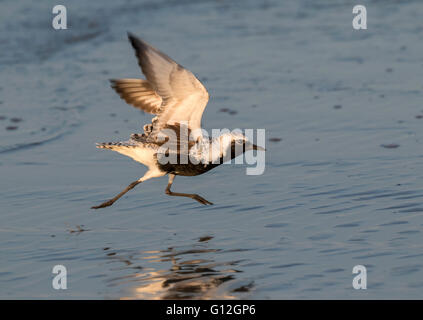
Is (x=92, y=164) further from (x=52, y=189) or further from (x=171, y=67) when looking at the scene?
(x=171, y=67)

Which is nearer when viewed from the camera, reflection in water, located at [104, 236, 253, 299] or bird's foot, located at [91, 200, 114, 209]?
reflection in water, located at [104, 236, 253, 299]

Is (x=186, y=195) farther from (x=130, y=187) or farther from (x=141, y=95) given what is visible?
(x=141, y=95)

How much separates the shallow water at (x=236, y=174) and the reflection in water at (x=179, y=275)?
0.05 ft

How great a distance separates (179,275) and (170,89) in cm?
182

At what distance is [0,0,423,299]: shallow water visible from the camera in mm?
6037

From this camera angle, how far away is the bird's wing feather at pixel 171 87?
22.7 ft

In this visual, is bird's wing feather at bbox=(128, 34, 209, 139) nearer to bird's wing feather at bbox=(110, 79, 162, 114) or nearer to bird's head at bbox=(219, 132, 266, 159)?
bird's head at bbox=(219, 132, 266, 159)

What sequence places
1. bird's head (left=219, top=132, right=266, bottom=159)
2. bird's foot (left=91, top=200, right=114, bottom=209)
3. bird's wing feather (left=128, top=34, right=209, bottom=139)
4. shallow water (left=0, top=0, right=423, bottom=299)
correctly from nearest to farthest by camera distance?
1. shallow water (left=0, top=0, right=423, bottom=299)
2. bird's wing feather (left=128, top=34, right=209, bottom=139)
3. bird's head (left=219, top=132, right=266, bottom=159)
4. bird's foot (left=91, top=200, right=114, bottom=209)

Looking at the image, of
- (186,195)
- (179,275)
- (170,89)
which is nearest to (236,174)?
(186,195)

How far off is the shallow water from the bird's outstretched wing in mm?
850

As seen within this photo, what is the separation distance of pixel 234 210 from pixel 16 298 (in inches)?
97.1

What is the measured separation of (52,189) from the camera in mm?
8117

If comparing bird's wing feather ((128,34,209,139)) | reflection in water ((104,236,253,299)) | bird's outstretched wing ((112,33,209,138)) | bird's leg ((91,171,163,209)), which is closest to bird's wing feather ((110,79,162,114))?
bird's outstretched wing ((112,33,209,138))
